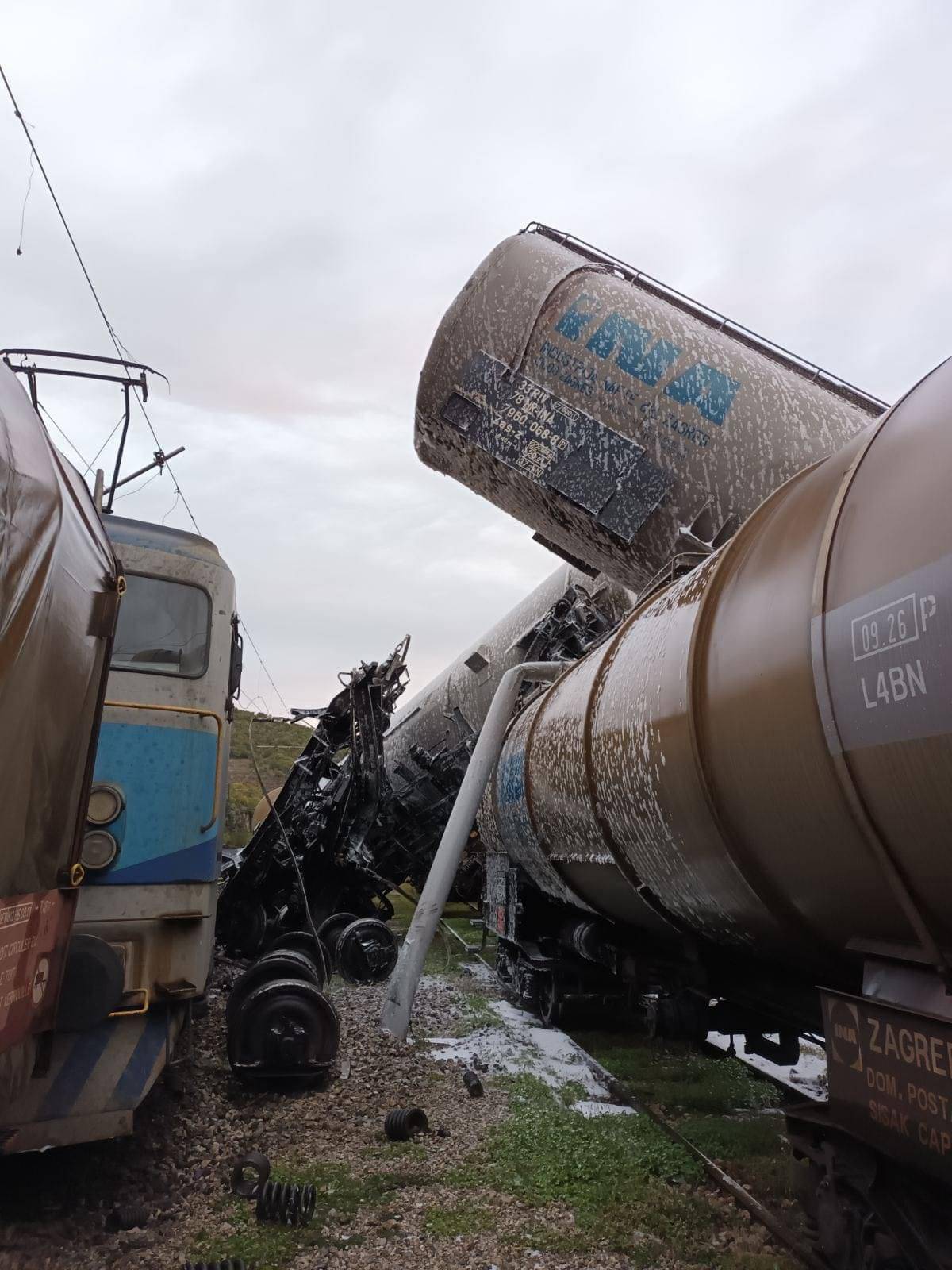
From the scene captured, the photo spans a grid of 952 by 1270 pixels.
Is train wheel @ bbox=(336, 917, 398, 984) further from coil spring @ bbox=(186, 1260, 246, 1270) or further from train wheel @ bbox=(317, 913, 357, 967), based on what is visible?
coil spring @ bbox=(186, 1260, 246, 1270)

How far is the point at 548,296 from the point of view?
760 centimetres

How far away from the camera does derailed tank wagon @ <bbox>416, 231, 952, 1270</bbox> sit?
2.49 meters

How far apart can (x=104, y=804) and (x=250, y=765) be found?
31.6 metres

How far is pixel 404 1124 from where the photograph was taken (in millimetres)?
5410

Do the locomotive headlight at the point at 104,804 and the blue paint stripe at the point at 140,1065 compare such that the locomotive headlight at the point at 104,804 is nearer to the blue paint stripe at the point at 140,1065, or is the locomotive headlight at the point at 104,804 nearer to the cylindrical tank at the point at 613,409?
the blue paint stripe at the point at 140,1065

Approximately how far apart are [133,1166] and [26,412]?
12.6ft

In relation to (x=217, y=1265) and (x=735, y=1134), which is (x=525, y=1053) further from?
(x=217, y=1265)

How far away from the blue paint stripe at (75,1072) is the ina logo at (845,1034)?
10.8 feet

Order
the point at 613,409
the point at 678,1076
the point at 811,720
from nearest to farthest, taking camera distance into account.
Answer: the point at 811,720
the point at 678,1076
the point at 613,409

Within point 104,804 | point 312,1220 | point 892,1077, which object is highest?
point 104,804

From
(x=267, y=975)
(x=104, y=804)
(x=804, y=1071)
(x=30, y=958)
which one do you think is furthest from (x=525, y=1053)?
(x=30, y=958)

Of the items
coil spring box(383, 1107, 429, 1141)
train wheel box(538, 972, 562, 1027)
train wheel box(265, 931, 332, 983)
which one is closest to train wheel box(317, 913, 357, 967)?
train wheel box(265, 931, 332, 983)

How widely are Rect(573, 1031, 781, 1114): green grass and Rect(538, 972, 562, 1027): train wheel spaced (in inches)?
11.1

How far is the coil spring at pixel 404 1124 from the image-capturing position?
540cm
